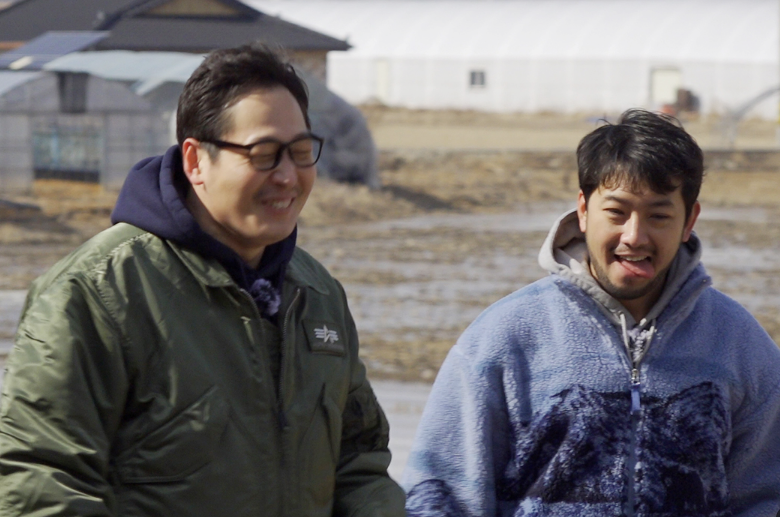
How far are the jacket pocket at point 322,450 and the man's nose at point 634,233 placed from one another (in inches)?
33.2

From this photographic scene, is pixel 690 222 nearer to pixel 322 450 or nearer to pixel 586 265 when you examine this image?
pixel 586 265

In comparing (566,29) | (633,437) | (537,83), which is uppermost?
(566,29)

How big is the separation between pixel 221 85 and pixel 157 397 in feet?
2.06

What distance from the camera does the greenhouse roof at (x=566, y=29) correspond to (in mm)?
44375

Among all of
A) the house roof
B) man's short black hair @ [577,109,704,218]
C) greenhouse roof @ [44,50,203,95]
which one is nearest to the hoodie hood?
man's short black hair @ [577,109,704,218]

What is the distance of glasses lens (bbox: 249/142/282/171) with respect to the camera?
2410 mm

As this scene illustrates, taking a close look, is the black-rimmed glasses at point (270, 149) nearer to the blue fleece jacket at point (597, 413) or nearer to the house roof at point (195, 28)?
the blue fleece jacket at point (597, 413)

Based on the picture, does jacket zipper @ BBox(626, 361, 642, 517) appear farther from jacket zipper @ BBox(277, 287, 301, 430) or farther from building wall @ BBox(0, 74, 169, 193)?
building wall @ BBox(0, 74, 169, 193)

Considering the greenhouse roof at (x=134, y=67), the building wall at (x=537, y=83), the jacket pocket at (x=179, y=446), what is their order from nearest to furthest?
the jacket pocket at (x=179, y=446)
the greenhouse roof at (x=134, y=67)
the building wall at (x=537, y=83)

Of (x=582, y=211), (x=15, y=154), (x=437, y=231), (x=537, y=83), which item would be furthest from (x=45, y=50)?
(x=537, y=83)

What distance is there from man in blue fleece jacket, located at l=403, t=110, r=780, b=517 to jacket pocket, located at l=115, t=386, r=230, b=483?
800 millimetres

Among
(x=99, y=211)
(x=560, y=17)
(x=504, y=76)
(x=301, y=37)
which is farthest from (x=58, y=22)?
(x=560, y=17)

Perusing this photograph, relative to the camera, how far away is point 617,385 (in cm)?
290

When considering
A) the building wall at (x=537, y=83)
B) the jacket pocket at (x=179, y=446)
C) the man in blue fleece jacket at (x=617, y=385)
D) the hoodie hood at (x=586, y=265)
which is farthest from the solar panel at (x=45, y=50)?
the building wall at (x=537, y=83)
